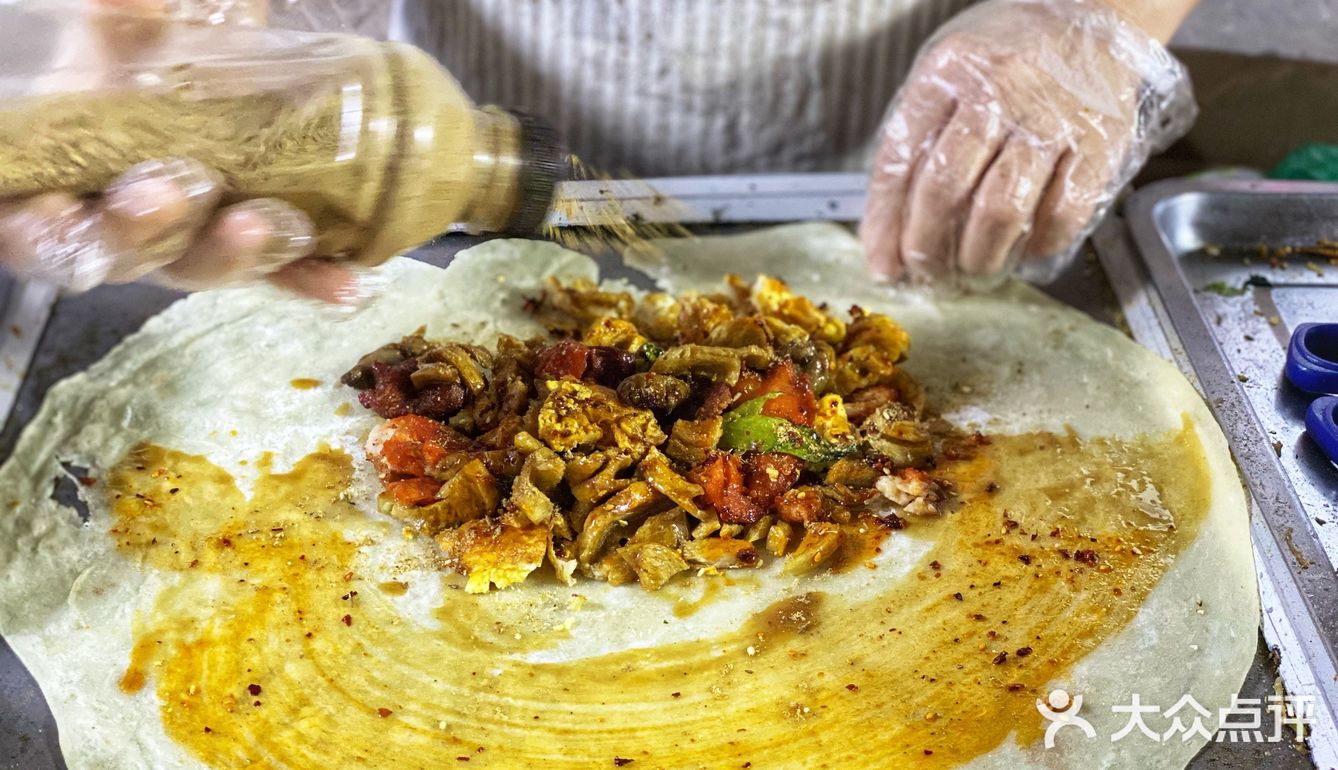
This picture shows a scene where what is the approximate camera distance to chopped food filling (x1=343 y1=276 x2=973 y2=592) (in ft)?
4.87

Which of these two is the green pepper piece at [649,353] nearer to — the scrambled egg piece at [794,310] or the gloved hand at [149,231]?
the scrambled egg piece at [794,310]

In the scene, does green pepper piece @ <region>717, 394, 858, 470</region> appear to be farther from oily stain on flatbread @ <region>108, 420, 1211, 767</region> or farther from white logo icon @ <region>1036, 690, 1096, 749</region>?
white logo icon @ <region>1036, 690, 1096, 749</region>

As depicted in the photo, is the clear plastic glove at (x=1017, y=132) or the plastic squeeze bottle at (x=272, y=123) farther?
the clear plastic glove at (x=1017, y=132)

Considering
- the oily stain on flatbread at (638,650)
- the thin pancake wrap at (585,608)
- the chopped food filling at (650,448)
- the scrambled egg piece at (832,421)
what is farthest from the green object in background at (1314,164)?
the scrambled egg piece at (832,421)

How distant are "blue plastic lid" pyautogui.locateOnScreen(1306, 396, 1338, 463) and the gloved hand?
4.39ft

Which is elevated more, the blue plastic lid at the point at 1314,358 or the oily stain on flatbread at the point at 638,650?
the blue plastic lid at the point at 1314,358

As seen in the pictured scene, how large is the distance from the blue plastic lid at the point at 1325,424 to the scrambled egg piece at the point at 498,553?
3.60ft

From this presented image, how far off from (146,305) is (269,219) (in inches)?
36.7

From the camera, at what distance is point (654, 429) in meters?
1.55

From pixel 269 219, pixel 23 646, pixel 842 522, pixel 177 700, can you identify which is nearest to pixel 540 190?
pixel 269 219

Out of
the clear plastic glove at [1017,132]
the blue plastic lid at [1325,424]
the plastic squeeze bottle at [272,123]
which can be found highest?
the plastic squeeze bottle at [272,123]

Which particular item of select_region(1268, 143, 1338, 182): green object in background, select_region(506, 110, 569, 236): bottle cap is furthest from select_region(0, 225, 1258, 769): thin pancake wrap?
select_region(1268, 143, 1338, 182): green object in background

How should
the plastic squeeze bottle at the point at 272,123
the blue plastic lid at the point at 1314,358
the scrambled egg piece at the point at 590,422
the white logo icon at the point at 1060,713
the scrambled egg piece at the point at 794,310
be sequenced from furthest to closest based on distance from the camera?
the scrambled egg piece at the point at 794,310, the blue plastic lid at the point at 1314,358, the scrambled egg piece at the point at 590,422, the white logo icon at the point at 1060,713, the plastic squeeze bottle at the point at 272,123

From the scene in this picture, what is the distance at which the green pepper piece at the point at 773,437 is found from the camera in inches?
61.7
